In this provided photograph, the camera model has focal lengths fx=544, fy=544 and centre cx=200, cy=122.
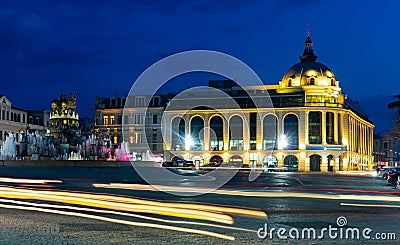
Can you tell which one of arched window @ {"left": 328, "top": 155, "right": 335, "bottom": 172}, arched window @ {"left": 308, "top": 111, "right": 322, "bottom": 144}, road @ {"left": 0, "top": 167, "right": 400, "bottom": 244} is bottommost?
road @ {"left": 0, "top": 167, "right": 400, "bottom": 244}

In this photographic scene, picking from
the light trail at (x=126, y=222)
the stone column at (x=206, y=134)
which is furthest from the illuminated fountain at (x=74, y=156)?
the stone column at (x=206, y=134)

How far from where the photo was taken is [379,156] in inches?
6914

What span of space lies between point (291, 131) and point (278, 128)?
2578 mm

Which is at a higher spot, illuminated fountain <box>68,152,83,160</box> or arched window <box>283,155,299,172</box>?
illuminated fountain <box>68,152,83,160</box>

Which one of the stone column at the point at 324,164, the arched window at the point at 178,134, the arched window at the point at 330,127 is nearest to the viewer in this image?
the stone column at the point at 324,164

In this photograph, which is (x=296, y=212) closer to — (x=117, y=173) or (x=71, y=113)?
(x=117, y=173)

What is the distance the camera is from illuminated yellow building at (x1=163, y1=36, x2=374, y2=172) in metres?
105

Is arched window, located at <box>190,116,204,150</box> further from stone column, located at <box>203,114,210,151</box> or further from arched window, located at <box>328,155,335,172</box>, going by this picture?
arched window, located at <box>328,155,335,172</box>

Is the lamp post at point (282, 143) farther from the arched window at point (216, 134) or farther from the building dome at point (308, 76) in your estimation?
the arched window at point (216, 134)

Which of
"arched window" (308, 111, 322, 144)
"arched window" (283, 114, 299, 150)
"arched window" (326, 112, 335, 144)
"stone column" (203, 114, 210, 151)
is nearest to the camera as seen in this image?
"arched window" (308, 111, 322, 144)

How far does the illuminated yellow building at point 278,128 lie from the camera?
343 feet

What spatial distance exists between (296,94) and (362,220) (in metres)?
94.4

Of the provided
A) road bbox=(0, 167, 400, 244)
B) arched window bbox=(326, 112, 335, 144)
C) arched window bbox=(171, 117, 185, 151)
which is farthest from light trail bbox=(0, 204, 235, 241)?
arched window bbox=(171, 117, 185, 151)

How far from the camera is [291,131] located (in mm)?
106125
